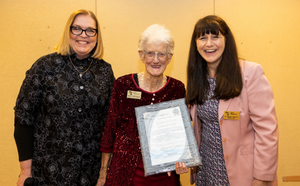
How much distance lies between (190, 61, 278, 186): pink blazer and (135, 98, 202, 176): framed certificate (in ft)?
1.01

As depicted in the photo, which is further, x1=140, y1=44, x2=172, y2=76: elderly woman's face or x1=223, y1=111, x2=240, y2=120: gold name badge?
x1=140, y1=44, x2=172, y2=76: elderly woman's face

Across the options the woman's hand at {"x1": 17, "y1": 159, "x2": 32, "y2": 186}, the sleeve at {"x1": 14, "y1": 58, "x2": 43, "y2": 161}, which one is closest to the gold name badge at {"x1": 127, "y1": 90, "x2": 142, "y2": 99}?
the sleeve at {"x1": 14, "y1": 58, "x2": 43, "y2": 161}

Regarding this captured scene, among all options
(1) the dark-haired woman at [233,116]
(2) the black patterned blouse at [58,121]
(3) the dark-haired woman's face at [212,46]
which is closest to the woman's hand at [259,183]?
(1) the dark-haired woman at [233,116]

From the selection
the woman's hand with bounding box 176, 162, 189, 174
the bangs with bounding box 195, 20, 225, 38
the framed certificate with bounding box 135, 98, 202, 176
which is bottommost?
the woman's hand with bounding box 176, 162, 189, 174

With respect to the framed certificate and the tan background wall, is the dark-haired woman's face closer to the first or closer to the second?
the framed certificate

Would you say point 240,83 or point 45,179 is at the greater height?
point 240,83

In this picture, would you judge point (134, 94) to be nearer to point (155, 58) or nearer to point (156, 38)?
point (155, 58)

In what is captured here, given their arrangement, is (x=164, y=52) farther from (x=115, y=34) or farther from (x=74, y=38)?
(x=115, y=34)

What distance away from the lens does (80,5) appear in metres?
2.82

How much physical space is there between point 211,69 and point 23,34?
2.51 meters

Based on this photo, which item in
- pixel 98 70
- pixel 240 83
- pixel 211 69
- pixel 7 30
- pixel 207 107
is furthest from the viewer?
pixel 7 30

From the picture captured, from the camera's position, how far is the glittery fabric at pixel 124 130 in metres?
1.73

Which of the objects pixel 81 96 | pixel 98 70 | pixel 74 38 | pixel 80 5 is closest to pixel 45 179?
pixel 81 96

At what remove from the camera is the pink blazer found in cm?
154
